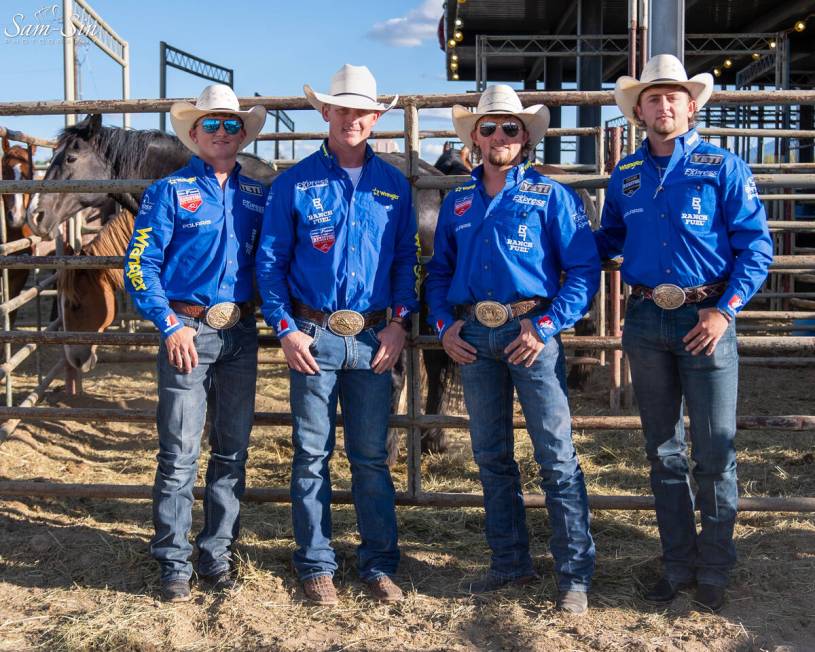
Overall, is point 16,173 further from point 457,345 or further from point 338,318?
point 457,345

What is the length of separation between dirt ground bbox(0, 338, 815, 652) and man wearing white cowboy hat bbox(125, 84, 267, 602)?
9.2 inches

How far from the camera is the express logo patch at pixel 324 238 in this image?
310cm

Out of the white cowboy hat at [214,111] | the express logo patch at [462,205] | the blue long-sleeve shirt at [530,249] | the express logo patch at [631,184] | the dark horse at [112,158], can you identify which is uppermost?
the dark horse at [112,158]

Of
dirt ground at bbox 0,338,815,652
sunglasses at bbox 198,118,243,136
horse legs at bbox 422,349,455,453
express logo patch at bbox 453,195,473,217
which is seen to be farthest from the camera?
horse legs at bbox 422,349,455,453

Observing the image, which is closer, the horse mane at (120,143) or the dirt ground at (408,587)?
the dirt ground at (408,587)

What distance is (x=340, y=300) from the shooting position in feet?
10.2

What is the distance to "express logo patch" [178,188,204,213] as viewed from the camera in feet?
10.3

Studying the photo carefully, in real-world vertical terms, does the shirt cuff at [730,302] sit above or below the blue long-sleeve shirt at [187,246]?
below

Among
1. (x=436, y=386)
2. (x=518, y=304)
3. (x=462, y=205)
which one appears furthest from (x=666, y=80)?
(x=436, y=386)

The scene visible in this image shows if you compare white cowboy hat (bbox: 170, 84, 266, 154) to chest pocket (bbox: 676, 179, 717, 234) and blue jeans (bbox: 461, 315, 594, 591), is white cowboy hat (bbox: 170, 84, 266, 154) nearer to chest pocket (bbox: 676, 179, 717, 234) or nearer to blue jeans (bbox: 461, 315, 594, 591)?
blue jeans (bbox: 461, 315, 594, 591)

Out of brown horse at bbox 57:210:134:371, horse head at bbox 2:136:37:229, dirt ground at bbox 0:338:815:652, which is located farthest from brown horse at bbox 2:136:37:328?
dirt ground at bbox 0:338:815:652

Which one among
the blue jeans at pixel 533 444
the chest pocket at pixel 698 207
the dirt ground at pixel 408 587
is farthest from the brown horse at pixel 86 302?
the chest pocket at pixel 698 207

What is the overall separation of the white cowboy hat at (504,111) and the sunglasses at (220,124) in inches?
33.8

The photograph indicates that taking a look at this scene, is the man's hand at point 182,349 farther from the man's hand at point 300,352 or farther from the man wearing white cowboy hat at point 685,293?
the man wearing white cowboy hat at point 685,293
